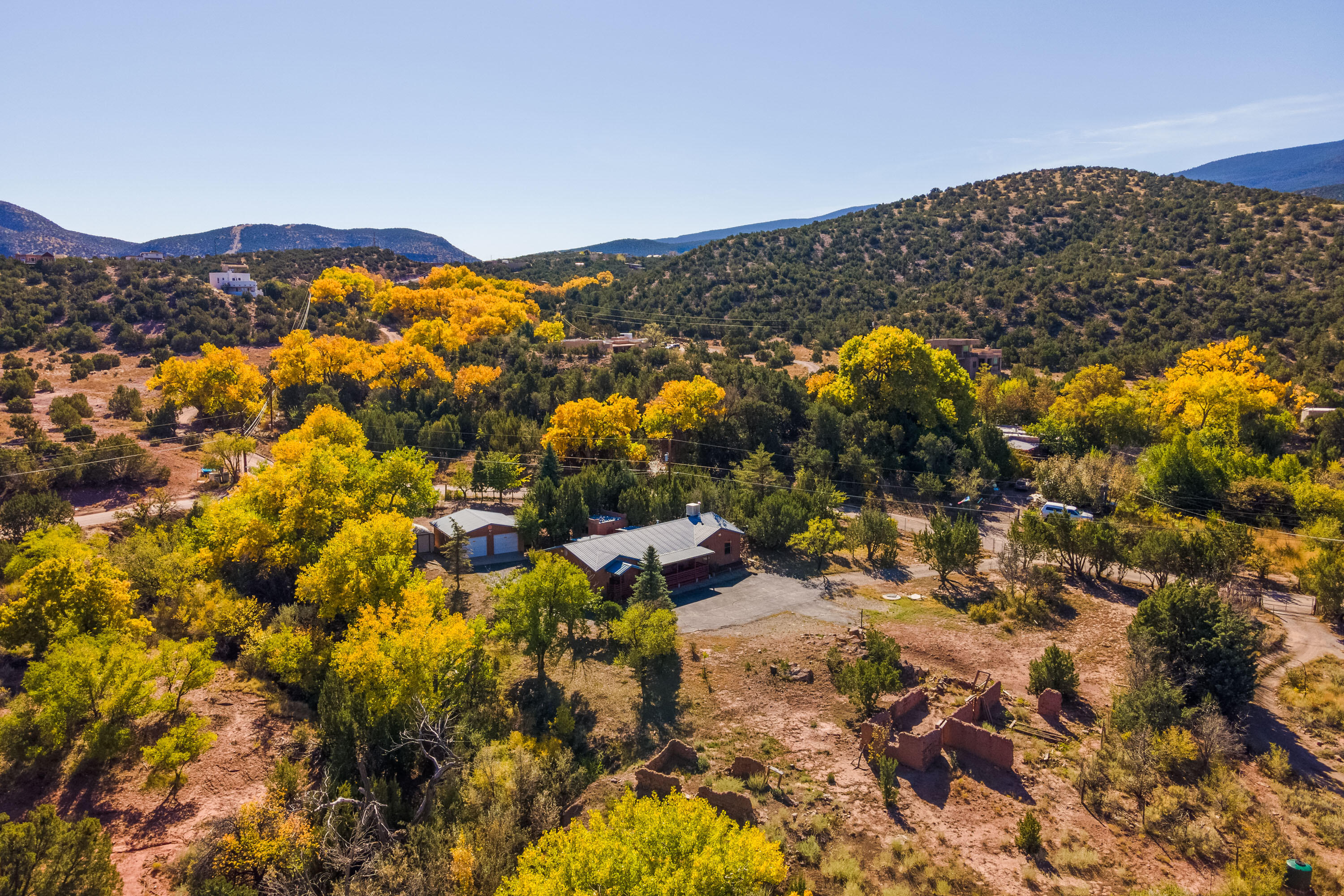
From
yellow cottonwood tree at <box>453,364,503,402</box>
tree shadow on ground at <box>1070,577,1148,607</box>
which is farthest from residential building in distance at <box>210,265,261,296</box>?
tree shadow on ground at <box>1070,577,1148,607</box>

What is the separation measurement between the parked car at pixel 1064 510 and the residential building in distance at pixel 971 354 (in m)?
28.8

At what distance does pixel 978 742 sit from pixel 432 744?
56.6ft

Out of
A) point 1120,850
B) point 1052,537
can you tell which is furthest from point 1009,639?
point 1120,850

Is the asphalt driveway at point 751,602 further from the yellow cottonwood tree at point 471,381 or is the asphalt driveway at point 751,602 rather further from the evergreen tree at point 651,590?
the yellow cottonwood tree at point 471,381

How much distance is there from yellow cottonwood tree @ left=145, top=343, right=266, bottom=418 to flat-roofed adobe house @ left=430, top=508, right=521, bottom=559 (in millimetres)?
25694

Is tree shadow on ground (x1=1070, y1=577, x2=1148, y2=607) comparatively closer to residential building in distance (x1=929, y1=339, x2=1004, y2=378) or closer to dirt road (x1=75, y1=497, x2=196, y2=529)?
residential building in distance (x1=929, y1=339, x2=1004, y2=378)

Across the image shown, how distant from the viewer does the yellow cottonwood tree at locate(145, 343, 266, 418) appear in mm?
50562

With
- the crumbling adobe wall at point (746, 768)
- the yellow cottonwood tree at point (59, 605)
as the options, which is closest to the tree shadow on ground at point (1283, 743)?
the crumbling adobe wall at point (746, 768)

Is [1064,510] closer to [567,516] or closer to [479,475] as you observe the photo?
[567,516]

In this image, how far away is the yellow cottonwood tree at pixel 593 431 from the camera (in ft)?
149

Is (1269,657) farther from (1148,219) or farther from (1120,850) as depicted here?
(1148,219)

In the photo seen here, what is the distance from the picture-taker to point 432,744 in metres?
19.7

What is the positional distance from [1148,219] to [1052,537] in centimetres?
8777

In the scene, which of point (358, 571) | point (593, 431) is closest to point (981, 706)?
point (358, 571)
